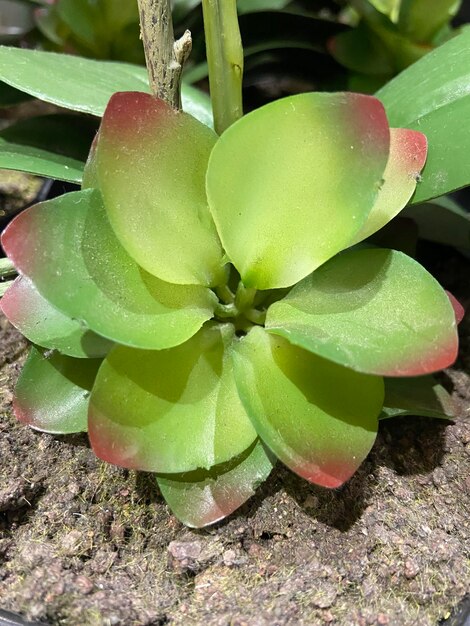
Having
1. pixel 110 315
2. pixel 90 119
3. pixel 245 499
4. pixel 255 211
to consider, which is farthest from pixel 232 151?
pixel 90 119

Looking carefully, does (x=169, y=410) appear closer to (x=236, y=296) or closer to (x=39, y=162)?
(x=236, y=296)

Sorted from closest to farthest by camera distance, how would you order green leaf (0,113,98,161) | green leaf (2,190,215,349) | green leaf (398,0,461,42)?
green leaf (2,190,215,349) → green leaf (0,113,98,161) → green leaf (398,0,461,42)

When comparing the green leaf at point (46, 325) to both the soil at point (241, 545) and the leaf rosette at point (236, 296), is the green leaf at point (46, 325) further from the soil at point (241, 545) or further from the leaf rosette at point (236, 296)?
the soil at point (241, 545)

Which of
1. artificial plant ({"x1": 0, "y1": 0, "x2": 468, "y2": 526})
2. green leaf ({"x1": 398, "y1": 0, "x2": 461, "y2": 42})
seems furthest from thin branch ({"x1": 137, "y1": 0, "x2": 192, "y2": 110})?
green leaf ({"x1": 398, "y1": 0, "x2": 461, "y2": 42})

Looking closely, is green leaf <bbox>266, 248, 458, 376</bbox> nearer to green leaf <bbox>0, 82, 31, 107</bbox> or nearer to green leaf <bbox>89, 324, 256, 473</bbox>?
green leaf <bbox>89, 324, 256, 473</bbox>

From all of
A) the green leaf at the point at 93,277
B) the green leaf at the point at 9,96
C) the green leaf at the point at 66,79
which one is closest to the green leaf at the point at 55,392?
the green leaf at the point at 93,277

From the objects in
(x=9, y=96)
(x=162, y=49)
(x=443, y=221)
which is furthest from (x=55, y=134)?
(x=443, y=221)

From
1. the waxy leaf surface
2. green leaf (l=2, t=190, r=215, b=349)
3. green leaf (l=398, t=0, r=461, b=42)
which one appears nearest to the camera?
green leaf (l=2, t=190, r=215, b=349)
